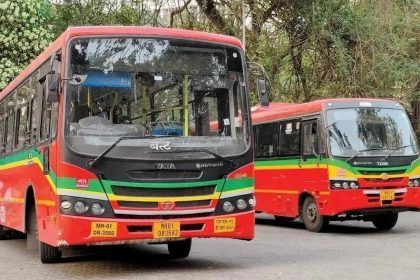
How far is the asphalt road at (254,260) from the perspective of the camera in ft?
29.7

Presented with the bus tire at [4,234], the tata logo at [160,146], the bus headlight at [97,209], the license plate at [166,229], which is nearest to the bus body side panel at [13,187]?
the bus tire at [4,234]

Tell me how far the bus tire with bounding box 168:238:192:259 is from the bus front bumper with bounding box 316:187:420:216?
13.3 ft

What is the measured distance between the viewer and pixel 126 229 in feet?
28.4

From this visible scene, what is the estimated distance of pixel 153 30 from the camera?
30.5 ft

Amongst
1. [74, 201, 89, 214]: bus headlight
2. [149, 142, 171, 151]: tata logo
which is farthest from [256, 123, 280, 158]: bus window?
[74, 201, 89, 214]: bus headlight

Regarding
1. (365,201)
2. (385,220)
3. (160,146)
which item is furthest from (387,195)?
(160,146)

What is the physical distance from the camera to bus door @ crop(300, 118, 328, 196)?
47.3ft

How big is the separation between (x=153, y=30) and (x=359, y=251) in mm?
4743

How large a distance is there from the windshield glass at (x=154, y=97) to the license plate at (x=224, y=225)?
0.82 m

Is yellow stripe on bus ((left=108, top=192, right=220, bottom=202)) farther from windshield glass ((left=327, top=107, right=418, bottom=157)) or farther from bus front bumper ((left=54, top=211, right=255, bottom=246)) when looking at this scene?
windshield glass ((left=327, top=107, right=418, bottom=157))

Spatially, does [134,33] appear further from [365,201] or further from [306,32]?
[306,32]

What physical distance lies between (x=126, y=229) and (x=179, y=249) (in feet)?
7.91

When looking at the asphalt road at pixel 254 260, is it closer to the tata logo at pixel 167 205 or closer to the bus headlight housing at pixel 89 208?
the tata logo at pixel 167 205

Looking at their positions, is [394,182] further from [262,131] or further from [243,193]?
[243,193]
